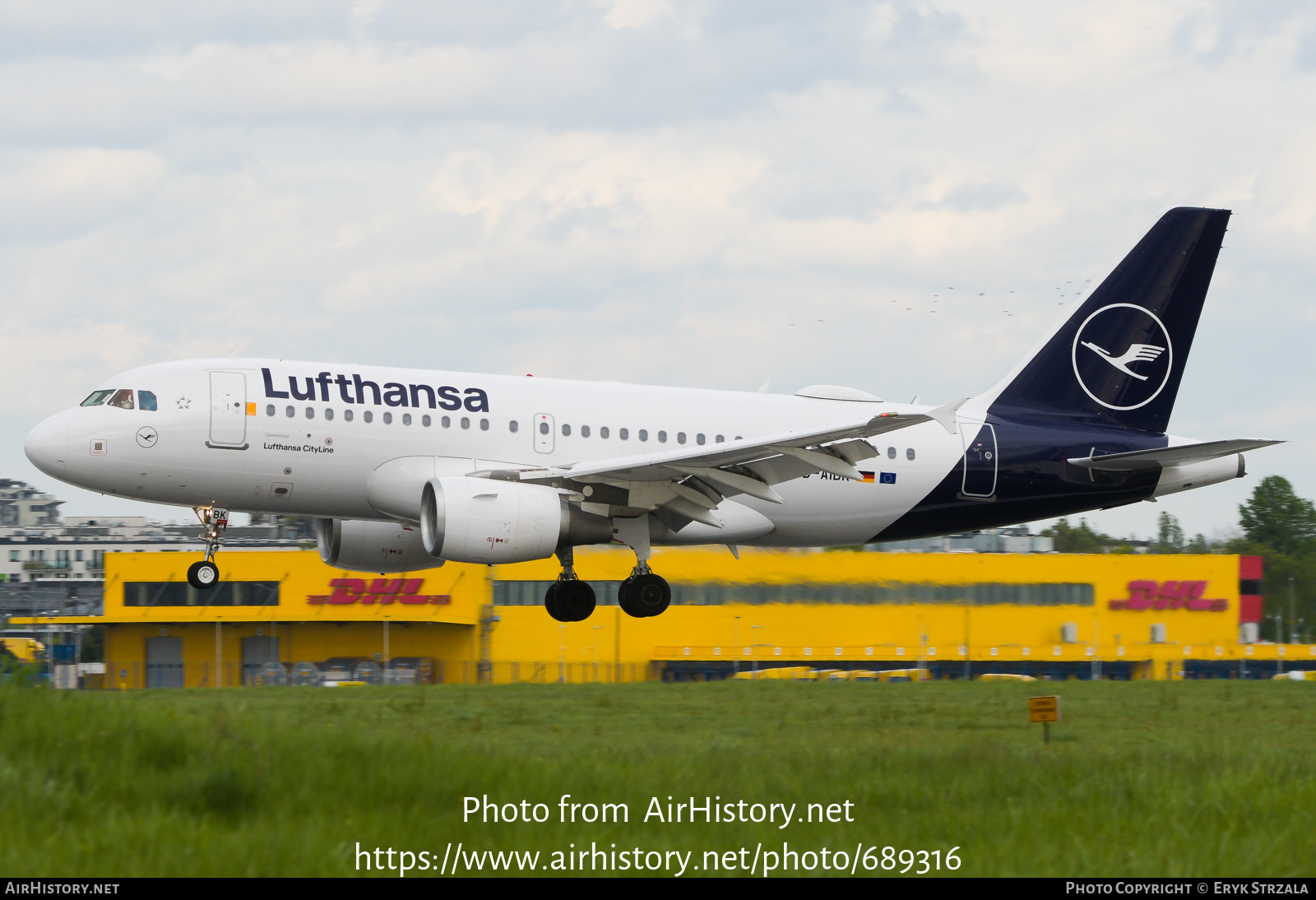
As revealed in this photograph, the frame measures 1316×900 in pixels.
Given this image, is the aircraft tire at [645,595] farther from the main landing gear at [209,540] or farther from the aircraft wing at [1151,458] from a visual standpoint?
the aircraft wing at [1151,458]

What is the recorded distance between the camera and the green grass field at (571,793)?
35.5 ft

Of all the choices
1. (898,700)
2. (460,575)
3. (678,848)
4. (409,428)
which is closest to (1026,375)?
(898,700)

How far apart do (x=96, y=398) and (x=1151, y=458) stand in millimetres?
18777

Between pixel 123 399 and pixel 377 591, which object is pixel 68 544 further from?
pixel 123 399

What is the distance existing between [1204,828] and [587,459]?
1469 cm

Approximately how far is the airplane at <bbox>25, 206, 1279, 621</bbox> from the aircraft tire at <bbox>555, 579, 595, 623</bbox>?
4 cm

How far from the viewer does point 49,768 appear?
472 inches

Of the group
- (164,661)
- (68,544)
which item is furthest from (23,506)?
(164,661)

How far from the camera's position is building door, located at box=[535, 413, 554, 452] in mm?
25359

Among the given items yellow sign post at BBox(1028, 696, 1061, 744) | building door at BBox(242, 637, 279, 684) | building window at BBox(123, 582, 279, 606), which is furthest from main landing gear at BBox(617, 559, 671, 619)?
building door at BBox(242, 637, 279, 684)

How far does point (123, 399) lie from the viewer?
24.2 metres

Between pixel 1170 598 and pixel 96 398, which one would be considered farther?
pixel 1170 598

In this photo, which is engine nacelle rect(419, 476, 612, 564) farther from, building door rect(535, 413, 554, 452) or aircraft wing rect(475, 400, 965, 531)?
building door rect(535, 413, 554, 452)

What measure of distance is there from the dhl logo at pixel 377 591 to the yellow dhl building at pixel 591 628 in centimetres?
6
